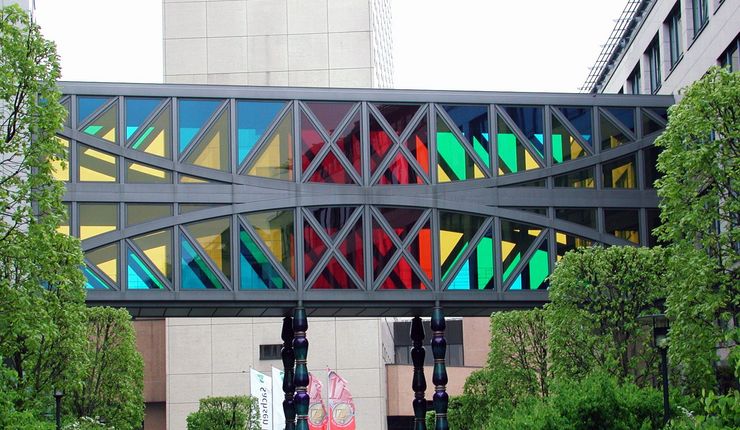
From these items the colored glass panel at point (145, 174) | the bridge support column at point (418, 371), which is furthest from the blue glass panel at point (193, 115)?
the bridge support column at point (418, 371)

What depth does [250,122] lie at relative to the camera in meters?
51.9

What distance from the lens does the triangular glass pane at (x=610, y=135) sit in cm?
5334

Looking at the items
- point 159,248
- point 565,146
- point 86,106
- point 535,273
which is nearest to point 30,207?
point 159,248

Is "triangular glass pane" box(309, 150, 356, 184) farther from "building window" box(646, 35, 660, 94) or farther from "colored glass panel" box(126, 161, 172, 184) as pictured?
"building window" box(646, 35, 660, 94)

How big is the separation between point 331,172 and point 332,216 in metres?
1.69

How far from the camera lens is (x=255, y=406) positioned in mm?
73188

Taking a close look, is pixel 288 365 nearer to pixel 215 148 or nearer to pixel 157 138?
pixel 215 148

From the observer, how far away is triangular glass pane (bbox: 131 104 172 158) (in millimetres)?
50875

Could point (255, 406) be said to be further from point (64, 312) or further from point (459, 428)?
point (64, 312)

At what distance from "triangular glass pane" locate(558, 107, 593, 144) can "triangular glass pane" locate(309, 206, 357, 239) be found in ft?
29.9

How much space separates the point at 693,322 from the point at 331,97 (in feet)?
65.0

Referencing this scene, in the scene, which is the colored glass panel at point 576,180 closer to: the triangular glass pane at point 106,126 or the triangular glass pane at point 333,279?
the triangular glass pane at point 333,279

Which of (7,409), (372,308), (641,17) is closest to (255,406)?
(372,308)

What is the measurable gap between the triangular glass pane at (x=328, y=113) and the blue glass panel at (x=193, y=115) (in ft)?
12.1
